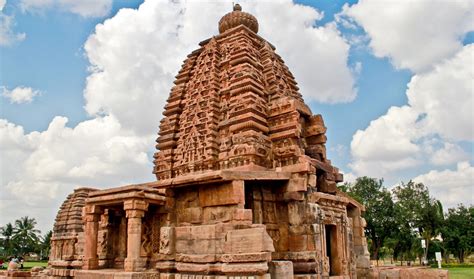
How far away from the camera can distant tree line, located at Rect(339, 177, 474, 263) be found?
3653 centimetres

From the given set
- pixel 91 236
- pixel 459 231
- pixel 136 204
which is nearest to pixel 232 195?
pixel 136 204

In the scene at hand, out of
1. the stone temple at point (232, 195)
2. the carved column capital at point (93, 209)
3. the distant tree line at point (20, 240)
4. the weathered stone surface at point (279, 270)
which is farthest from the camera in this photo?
the distant tree line at point (20, 240)

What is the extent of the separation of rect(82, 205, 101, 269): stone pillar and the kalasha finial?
7.19 meters

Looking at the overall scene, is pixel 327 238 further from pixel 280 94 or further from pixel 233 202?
pixel 280 94

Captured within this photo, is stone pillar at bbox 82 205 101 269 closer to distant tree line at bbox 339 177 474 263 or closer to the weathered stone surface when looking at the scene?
the weathered stone surface

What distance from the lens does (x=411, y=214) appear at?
3681 centimetres

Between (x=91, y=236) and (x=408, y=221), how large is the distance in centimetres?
3402

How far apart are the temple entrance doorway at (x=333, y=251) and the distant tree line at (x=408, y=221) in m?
27.6

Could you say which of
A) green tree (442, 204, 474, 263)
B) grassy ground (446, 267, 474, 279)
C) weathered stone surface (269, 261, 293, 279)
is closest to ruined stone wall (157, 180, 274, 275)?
weathered stone surface (269, 261, 293, 279)

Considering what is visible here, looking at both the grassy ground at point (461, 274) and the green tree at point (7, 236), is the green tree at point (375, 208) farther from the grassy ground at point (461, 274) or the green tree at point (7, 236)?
the green tree at point (7, 236)

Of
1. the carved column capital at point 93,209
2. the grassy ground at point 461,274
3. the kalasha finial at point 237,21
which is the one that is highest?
the kalasha finial at point 237,21

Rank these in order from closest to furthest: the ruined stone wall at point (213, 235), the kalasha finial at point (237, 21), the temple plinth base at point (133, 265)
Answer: the ruined stone wall at point (213, 235)
the temple plinth base at point (133, 265)
the kalasha finial at point (237, 21)

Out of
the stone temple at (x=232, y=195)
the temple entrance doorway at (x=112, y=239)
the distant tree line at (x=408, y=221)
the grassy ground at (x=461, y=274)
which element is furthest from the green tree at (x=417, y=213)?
the temple entrance doorway at (x=112, y=239)

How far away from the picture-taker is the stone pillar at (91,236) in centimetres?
983
